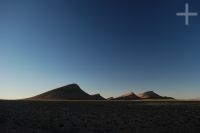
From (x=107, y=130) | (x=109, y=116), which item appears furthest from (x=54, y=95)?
(x=107, y=130)

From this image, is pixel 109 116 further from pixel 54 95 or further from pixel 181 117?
pixel 54 95

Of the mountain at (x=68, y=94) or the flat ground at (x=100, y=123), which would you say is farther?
the mountain at (x=68, y=94)

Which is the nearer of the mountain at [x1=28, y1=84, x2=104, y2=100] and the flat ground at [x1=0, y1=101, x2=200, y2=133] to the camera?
the flat ground at [x1=0, y1=101, x2=200, y2=133]

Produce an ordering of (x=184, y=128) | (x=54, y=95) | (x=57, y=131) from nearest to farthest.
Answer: (x=57, y=131)
(x=184, y=128)
(x=54, y=95)

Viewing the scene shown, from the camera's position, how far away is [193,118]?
37.8 meters

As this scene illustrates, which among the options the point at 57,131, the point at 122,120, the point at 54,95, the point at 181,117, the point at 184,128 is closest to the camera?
the point at 57,131

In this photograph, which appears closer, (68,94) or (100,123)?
(100,123)

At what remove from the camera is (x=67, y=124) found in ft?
106

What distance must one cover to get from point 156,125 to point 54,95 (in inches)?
4375

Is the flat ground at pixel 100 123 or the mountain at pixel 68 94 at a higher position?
the mountain at pixel 68 94

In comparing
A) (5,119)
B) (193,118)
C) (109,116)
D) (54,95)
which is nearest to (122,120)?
(109,116)

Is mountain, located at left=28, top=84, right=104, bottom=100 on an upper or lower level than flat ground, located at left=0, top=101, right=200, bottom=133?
upper

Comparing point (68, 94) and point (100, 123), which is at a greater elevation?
point (68, 94)

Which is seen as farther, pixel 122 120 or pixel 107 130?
pixel 122 120
